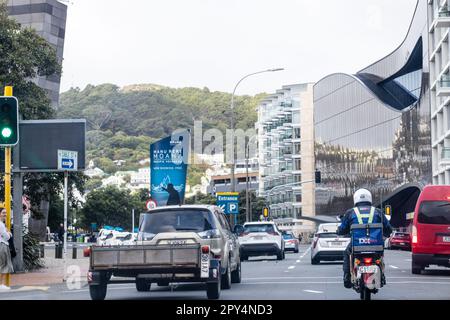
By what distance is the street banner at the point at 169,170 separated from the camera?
36938 millimetres

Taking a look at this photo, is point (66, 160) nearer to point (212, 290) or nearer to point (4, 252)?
point (4, 252)

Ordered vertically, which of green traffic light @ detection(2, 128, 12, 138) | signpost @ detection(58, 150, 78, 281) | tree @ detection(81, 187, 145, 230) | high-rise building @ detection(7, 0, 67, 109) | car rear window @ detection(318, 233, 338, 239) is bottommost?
car rear window @ detection(318, 233, 338, 239)

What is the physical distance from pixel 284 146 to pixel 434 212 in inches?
4793

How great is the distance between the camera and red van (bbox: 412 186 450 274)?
78.3 ft

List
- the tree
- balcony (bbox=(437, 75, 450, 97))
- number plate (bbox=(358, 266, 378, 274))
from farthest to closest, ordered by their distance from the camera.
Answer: the tree → balcony (bbox=(437, 75, 450, 97)) → number plate (bbox=(358, 266, 378, 274))

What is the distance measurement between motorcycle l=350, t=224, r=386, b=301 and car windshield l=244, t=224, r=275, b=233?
886 inches

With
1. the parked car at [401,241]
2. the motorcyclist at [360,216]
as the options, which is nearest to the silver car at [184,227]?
the motorcyclist at [360,216]

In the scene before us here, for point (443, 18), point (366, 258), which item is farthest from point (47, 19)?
point (366, 258)

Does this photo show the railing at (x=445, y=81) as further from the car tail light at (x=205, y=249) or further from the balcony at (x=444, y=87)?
the car tail light at (x=205, y=249)

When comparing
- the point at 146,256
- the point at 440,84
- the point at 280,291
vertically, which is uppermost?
the point at 440,84

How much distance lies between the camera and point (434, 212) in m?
Answer: 24.1

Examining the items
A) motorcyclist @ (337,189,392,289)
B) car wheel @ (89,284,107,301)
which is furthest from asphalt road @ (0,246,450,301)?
Result: motorcyclist @ (337,189,392,289)

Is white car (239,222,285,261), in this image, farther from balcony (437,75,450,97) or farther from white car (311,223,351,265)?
balcony (437,75,450,97)

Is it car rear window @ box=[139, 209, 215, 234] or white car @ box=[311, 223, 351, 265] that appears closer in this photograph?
car rear window @ box=[139, 209, 215, 234]
